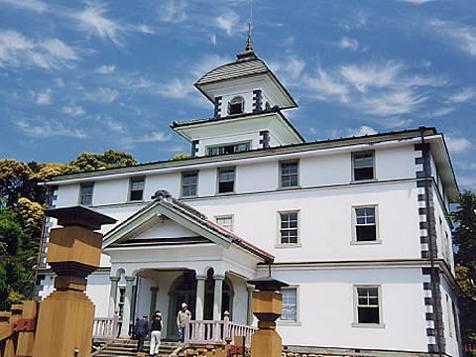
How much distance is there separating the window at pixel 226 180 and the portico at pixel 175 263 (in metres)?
3.06

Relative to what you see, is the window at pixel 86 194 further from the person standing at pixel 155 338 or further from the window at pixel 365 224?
the window at pixel 365 224

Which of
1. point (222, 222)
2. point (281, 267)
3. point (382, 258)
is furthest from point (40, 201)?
point (382, 258)

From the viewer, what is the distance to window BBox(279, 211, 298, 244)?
70.3 feet

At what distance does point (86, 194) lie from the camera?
1034 inches

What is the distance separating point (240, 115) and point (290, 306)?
1081 cm

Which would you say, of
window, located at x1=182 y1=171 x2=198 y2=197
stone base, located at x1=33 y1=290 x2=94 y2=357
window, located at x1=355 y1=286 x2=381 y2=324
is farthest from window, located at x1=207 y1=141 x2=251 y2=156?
stone base, located at x1=33 y1=290 x2=94 y2=357

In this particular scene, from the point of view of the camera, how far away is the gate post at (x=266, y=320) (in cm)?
757

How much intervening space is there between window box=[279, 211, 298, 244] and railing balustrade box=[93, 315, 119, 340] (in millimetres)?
7177

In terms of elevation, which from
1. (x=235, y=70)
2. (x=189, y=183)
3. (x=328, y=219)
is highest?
(x=235, y=70)

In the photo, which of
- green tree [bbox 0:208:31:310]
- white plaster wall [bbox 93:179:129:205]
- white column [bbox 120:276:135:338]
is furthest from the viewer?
green tree [bbox 0:208:31:310]

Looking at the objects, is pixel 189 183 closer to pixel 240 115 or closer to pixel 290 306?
pixel 240 115

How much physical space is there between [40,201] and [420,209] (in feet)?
Answer: 123

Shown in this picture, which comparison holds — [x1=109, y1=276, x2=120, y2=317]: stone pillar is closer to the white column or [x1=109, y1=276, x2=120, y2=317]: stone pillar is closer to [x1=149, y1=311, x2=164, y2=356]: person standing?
the white column

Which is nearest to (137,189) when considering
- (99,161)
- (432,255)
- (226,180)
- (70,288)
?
(226,180)
